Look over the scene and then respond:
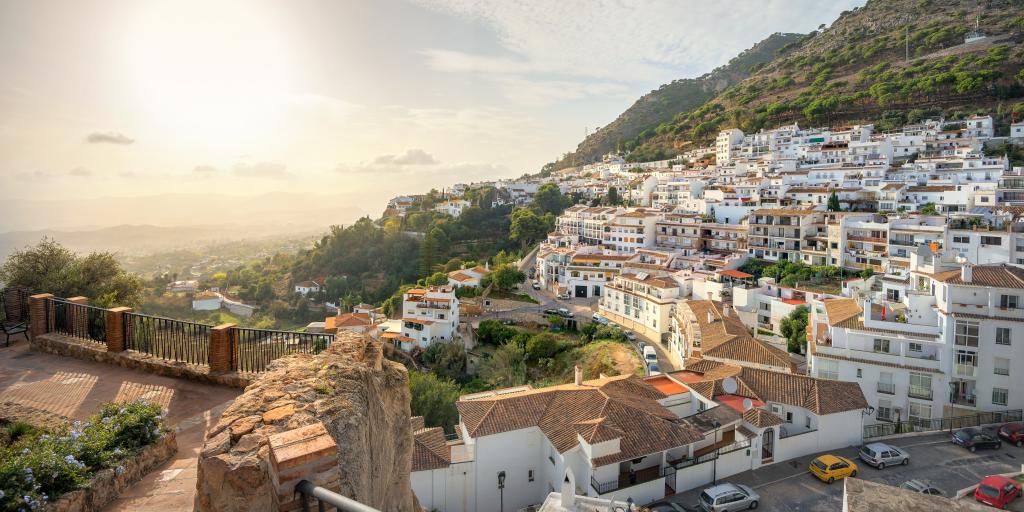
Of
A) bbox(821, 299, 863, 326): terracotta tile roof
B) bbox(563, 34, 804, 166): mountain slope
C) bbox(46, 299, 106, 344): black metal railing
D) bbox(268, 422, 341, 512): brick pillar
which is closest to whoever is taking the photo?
bbox(268, 422, 341, 512): brick pillar

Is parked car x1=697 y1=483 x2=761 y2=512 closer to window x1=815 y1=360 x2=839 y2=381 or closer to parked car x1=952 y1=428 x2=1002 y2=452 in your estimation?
parked car x1=952 y1=428 x2=1002 y2=452

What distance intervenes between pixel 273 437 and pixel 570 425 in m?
13.7

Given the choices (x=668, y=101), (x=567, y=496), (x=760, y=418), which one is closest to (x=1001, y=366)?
(x=760, y=418)

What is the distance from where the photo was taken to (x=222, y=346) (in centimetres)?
803

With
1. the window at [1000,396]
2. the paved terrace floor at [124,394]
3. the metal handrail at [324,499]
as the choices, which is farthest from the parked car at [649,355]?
the metal handrail at [324,499]

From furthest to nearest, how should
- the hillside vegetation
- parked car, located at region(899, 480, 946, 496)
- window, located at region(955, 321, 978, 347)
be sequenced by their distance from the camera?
the hillside vegetation
window, located at region(955, 321, 978, 347)
parked car, located at region(899, 480, 946, 496)

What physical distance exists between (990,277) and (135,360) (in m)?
27.5

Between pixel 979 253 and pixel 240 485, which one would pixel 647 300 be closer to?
pixel 979 253

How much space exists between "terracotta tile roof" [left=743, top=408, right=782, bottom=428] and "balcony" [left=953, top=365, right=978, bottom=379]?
8977mm

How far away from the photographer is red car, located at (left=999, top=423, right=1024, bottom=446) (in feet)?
59.3

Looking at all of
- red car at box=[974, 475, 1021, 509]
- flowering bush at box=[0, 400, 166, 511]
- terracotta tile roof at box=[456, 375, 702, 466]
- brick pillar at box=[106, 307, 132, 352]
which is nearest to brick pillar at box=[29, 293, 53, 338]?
brick pillar at box=[106, 307, 132, 352]

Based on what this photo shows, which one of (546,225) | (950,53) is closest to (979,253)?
(546,225)

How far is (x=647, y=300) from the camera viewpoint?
3547cm

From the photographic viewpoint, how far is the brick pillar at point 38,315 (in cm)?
948
